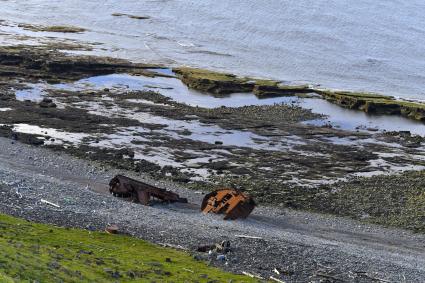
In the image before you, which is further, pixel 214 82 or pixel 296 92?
pixel 296 92

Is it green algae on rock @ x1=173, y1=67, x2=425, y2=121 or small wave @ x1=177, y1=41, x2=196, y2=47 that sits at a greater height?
small wave @ x1=177, y1=41, x2=196, y2=47

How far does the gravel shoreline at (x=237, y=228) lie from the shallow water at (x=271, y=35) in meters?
56.2

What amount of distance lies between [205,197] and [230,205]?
83.3 inches

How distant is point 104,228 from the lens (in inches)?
1252

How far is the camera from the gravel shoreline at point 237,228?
29.4 m

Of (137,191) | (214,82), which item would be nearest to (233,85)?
(214,82)

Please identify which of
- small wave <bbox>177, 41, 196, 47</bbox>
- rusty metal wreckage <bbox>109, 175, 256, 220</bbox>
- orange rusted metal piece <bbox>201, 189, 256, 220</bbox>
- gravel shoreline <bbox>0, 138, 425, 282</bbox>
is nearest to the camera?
gravel shoreline <bbox>0, 138, 425, 282</bbox>

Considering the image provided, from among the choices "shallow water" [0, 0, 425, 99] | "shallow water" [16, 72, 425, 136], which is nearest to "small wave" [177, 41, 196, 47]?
"shallow water" [0, 0, 425, 99]

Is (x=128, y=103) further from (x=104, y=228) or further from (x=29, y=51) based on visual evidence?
(x=104, y=228)

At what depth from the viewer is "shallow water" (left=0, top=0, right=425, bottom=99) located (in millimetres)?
105812

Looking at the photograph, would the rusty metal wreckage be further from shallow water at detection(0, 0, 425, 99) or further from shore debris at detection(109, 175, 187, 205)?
shallow water at detection(0, 0, 425, 99)

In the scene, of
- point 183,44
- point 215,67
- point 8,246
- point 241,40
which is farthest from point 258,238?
point 241,40

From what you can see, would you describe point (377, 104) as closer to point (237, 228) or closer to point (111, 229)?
point (237, 228)

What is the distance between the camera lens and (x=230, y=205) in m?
40.6
